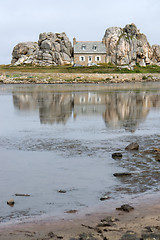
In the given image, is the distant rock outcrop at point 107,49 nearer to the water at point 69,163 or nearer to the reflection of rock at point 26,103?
the reflection of rock at point 26,103

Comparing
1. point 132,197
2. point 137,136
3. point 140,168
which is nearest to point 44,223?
point 132,197


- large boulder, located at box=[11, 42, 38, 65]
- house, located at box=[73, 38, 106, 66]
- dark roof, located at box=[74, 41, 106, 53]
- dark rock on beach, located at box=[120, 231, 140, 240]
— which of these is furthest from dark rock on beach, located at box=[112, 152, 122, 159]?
large boulder, located at box=[11, 42, 38, 65]

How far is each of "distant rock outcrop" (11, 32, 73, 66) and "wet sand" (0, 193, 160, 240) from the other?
107247mm

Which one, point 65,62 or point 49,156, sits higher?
point 65,62

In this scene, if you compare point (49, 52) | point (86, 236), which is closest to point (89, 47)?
point (49, 52)

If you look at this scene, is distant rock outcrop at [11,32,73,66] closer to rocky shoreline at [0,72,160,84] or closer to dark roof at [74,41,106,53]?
dark roof at [74,41,106,53]

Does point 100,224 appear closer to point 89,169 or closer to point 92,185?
point 92,185

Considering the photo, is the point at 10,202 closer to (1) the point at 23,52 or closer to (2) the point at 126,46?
(2) the point at 126,46

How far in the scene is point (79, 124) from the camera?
68.8 ft

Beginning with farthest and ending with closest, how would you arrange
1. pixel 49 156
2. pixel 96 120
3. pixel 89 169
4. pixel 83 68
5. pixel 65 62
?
pixel 65 62 → pixel 83 68 → pixel 96 120 → pixel 49 156 → pixel 89 169

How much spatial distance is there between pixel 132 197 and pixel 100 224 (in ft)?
6.77

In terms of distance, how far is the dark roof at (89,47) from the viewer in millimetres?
115250

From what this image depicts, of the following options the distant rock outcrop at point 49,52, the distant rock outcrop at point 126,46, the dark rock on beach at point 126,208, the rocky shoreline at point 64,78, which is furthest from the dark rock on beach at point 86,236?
the distant rock outcrop at point 126,46

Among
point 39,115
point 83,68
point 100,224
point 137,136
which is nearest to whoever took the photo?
point 100,224
